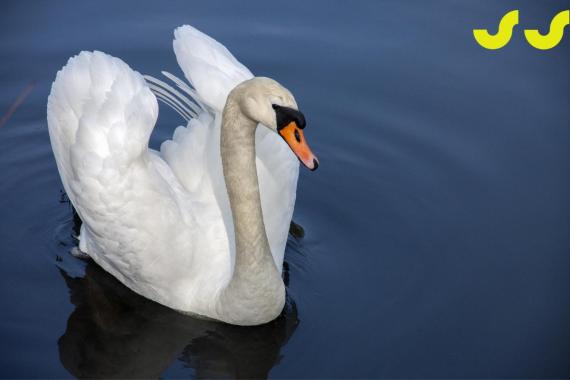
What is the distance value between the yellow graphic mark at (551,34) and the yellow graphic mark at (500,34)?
0.21 m

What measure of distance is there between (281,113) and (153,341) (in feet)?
5.98

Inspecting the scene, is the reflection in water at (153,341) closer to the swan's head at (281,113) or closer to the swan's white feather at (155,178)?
the swan's white feather at (155,178)

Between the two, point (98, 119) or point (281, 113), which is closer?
point (281, 113)

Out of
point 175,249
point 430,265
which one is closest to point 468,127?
point 430,265

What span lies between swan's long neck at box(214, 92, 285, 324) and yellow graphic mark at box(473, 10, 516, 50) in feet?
14.0

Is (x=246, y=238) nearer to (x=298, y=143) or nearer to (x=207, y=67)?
(x=298, y=143)

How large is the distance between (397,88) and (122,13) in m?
2.83

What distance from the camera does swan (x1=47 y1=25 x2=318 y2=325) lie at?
585cm

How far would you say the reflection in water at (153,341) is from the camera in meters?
5.86

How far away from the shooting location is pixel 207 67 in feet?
21.3

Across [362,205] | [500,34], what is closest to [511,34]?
[500,34]

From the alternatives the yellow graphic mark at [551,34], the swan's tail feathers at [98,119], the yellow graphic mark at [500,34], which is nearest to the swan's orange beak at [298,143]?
the swan's tail feathers at [98,119]

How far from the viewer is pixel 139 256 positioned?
19.6 ft

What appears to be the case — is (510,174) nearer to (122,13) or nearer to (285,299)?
(285,299)
